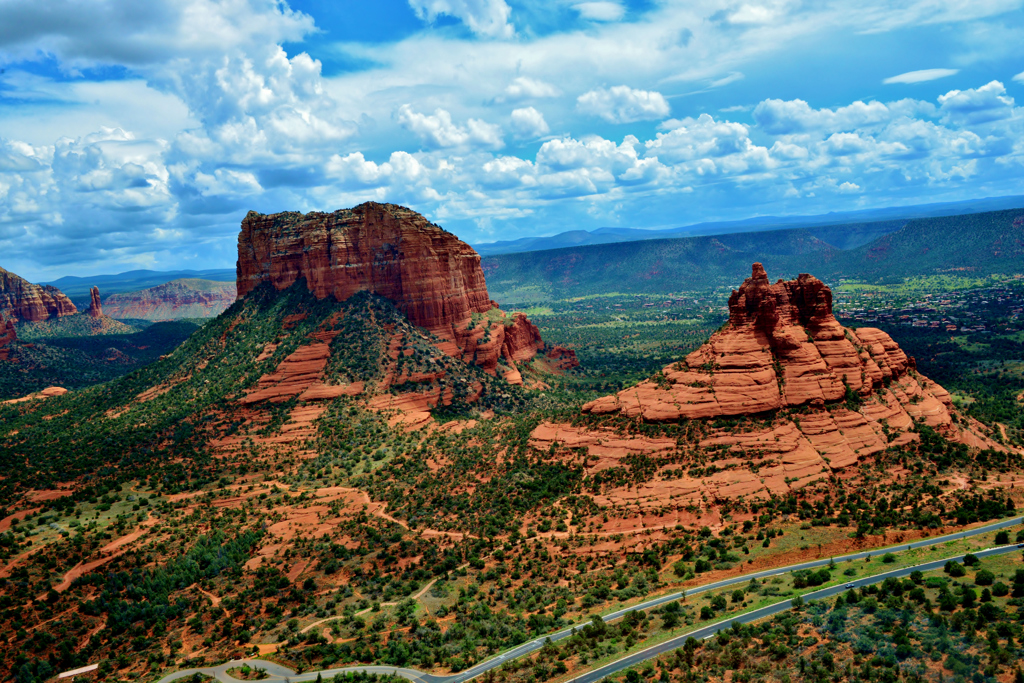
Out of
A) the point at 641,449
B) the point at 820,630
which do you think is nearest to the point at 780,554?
the point at 820,630

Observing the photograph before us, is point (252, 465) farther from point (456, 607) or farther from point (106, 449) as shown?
point (456, 607)

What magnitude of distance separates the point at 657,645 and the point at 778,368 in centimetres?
3723

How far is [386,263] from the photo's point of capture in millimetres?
114875

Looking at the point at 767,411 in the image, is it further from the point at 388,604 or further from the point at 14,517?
the point at 14,517

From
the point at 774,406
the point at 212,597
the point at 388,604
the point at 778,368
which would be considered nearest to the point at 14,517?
the point at 212,597

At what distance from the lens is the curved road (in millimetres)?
42375

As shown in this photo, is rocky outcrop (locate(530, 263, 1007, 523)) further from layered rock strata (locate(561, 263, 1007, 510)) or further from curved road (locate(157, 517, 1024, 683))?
curved road (locate(157, 517, 1024, 683))

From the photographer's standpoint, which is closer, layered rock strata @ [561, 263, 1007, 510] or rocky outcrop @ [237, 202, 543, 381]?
layered rock strata @ [561, 263, 1007, 510]

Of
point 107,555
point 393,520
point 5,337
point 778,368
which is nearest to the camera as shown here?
point 107,555

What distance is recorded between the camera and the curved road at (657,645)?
139 ft

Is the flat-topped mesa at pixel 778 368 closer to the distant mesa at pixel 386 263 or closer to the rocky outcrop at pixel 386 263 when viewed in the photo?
the distant mesa at pixel 386 263

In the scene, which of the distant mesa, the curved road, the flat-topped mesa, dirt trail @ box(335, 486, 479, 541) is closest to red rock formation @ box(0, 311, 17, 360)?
the distant mesa

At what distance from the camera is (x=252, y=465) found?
8169 centimetres

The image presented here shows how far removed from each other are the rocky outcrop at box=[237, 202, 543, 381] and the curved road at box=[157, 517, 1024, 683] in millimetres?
69481
